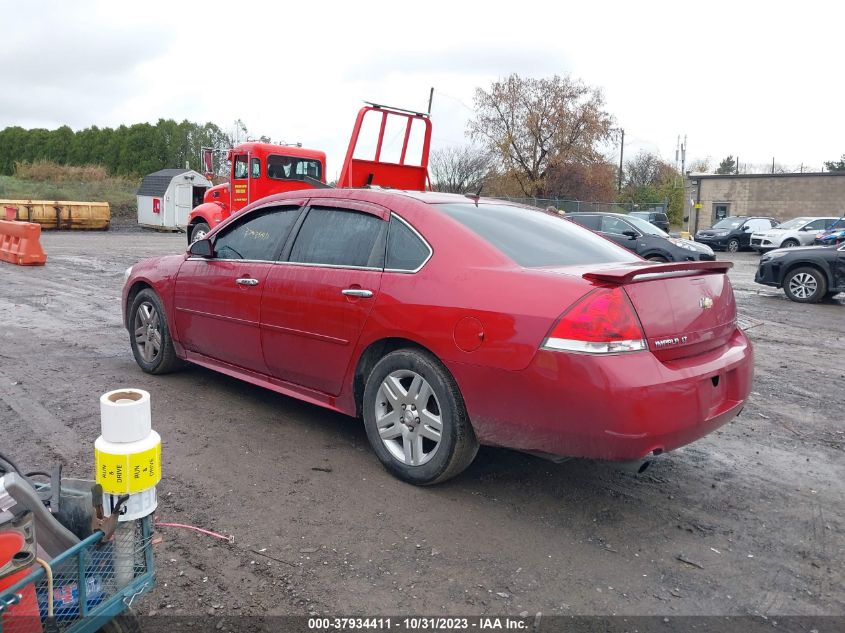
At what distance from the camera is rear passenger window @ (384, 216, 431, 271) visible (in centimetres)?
393

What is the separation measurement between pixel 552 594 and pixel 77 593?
5.76 ft

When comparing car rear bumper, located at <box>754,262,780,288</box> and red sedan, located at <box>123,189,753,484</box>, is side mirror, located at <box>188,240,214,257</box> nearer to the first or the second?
red sedan, located at <box>123,189,753,484</box>

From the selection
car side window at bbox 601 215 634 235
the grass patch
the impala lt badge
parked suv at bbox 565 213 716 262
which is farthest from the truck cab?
the grass patch

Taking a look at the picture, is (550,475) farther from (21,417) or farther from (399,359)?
(21,417)

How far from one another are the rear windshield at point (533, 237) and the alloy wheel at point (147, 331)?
282 centimetres

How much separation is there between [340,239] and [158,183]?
33.7 metres

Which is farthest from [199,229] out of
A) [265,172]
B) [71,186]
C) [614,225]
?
[71,186]

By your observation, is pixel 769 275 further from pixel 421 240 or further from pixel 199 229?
pixel 199 229

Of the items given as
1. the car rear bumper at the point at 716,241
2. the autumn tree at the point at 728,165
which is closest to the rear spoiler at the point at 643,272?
the car rear bumper at the point at 716,241

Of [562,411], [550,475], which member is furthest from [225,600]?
[550,475]

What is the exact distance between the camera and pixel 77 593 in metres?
2.03

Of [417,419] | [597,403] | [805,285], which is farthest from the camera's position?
[805,285]

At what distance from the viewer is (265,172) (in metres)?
16.5

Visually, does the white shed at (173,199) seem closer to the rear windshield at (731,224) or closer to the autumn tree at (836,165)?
the rear windshield at (731,224)
